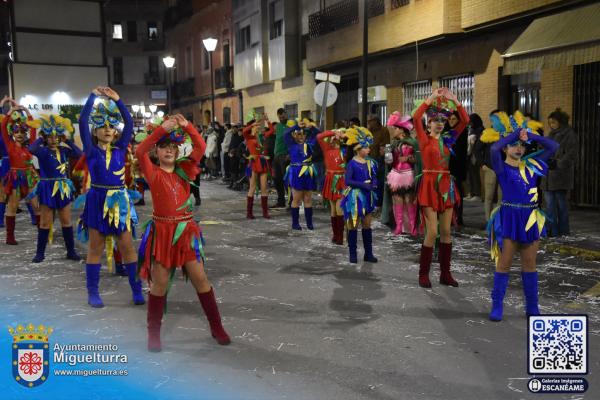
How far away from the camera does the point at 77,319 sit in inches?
236

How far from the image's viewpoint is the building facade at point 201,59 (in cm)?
3453

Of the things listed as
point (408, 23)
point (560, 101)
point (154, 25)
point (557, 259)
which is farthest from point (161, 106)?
point (557, 259)

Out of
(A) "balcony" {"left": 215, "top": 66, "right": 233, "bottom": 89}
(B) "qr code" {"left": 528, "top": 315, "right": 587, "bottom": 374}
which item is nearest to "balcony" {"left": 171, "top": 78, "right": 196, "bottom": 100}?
(A) "balcony" {"left": 215, "top": 66, "right": 233, "bottom": 89}

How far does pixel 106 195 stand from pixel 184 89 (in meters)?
38.1

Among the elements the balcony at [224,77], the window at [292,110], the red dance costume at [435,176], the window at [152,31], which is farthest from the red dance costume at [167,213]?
the window at [152,31]

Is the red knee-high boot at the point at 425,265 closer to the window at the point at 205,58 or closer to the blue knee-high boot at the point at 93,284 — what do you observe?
the blue knee-high boot at the point at 93,284

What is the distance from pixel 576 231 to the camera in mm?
10375

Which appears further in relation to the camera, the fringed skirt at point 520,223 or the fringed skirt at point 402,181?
the fringed skirt at point 402,181

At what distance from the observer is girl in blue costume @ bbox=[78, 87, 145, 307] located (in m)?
6.36

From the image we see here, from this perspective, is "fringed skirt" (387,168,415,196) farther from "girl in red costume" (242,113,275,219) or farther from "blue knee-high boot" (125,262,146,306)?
"blue knee-high boot" (125,262,146,306)

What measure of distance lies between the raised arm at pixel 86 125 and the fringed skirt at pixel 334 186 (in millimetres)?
4318

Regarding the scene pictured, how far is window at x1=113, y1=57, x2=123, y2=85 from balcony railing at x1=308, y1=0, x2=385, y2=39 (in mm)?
35255

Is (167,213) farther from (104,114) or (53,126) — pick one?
(53,126)

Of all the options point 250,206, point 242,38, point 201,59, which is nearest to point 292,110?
point 242,38
